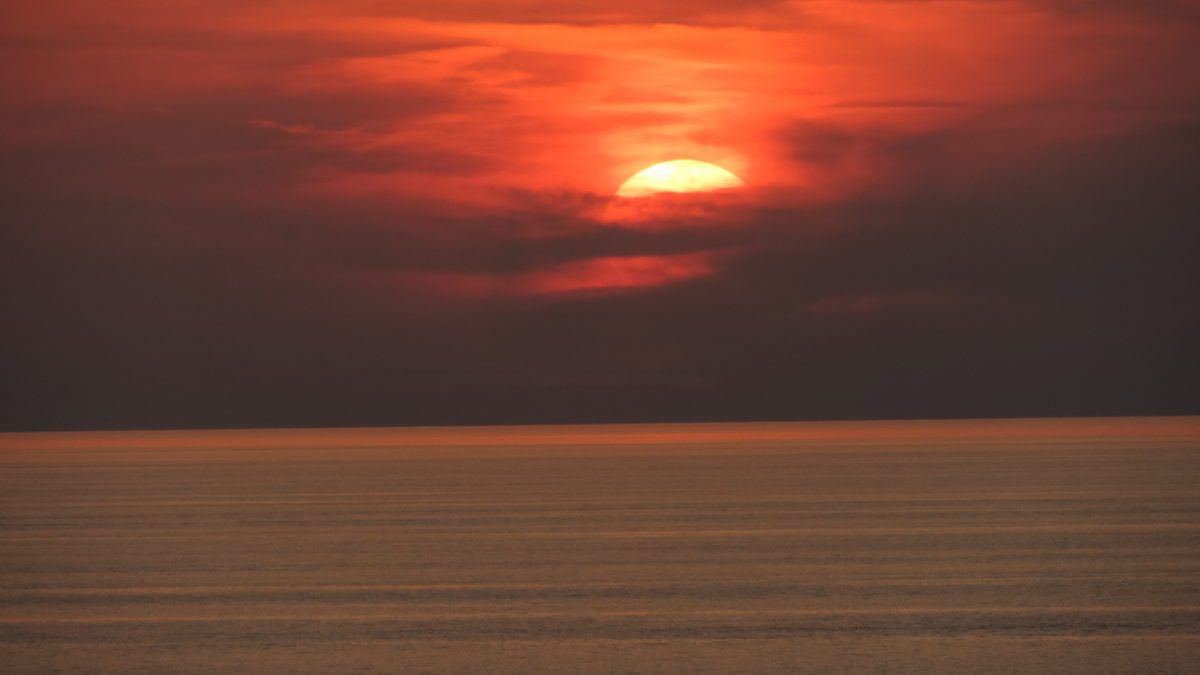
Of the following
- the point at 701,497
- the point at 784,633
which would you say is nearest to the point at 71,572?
the point at 784,633

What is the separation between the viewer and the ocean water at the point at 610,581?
34.2 ft

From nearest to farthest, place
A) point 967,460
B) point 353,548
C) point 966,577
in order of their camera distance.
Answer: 1. point 966,577
2. point 353,548
3. point 967,460

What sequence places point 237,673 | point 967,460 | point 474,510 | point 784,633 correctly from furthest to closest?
1. point 967,460
2. point 474,510
3. point 784,633
4. point 237,673

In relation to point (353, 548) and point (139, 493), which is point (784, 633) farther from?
point (139, 493)

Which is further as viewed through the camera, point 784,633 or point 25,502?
point 25,502

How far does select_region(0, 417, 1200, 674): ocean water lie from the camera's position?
410 inches

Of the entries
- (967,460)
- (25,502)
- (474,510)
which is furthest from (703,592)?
(967,460)

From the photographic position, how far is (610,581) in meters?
14.1

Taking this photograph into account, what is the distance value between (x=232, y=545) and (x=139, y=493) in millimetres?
13434

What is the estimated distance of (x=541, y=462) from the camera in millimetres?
46562

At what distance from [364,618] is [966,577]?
17.3 feet

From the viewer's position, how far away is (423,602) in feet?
42.1

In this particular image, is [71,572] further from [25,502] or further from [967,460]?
[967,460]

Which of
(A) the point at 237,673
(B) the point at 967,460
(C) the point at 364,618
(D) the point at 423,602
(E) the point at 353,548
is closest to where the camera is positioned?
(A) the point at 237,673
